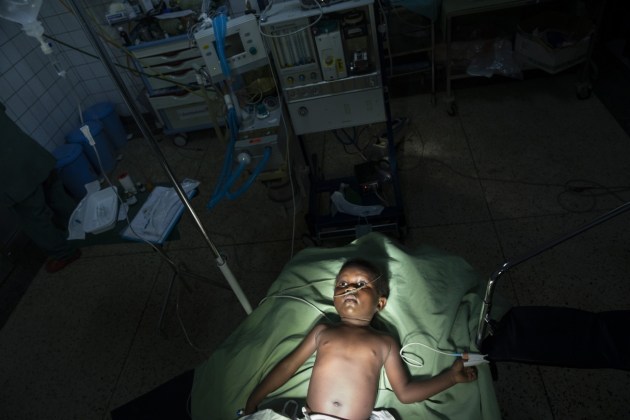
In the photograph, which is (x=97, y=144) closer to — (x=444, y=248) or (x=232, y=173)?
(x=232, y=173)

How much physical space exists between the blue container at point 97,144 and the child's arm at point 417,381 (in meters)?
3.28

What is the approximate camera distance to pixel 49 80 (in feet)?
12.6

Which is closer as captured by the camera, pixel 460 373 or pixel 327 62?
pixel 460 373

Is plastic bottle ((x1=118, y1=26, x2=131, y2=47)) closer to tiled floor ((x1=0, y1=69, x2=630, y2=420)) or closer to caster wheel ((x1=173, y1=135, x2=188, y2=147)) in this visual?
caster wheel ((x1=173, y1=135, x2=188, y2=147))

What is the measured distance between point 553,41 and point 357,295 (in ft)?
9.07

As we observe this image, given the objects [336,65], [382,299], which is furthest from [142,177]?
[382,299]

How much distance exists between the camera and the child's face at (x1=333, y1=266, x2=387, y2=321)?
1695mm

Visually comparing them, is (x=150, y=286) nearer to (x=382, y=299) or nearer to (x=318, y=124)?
(x=318, y=124)

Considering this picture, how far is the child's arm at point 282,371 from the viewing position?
1.69 metres

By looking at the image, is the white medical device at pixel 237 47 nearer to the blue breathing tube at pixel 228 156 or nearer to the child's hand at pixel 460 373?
the blue breathing tube at pixel 228 156

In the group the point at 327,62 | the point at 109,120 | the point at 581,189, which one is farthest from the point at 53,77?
the point at 581,189

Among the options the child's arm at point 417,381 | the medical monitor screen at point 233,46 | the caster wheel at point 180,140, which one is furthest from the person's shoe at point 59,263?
the child's arm at point 417,381

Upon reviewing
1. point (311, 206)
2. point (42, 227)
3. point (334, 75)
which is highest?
point (334, 75)

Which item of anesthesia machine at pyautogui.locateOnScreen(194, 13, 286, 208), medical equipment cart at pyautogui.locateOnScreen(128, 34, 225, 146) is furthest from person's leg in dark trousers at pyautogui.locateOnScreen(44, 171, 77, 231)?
anesthesia machine at pyautogui.locateOnScreen(194, 13, 286, 208)
